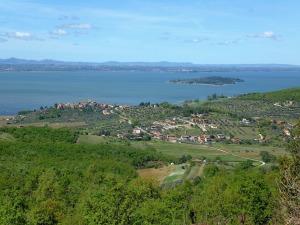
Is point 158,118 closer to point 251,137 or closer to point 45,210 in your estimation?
point 251,137

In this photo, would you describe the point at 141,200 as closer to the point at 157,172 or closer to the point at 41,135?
the point at 157,172

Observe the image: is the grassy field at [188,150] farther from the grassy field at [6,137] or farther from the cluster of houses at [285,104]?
the cluster of houses at [285,104]

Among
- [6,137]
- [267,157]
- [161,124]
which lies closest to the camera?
[6,137]

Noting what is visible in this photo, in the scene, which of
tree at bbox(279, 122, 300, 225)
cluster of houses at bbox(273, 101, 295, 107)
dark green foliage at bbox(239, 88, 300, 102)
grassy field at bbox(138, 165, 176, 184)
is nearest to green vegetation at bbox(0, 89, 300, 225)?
tree at bbox(279, 122, 300, 225)

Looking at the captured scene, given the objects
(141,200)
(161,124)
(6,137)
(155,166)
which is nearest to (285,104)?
(161,124)

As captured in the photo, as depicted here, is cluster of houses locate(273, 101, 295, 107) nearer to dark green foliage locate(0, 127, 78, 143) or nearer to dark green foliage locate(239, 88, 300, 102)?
dark green foliage locate(239, 88, 300, 102)

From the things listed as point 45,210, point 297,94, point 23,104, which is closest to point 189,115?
point 297,94

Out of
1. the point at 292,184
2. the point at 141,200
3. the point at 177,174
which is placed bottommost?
the point at 177,174

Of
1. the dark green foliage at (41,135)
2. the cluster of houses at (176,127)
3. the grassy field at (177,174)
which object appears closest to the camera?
the grassy field at (177,174)

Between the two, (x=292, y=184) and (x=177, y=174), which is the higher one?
(x=292, y=184)

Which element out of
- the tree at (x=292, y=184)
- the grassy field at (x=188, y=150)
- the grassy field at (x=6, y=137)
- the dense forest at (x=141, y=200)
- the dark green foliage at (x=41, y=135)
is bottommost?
the grassy field at (x=188, y=150)

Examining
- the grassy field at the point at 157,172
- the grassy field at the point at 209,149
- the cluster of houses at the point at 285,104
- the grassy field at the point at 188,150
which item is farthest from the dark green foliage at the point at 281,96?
the grassy field at the point at 157,172
